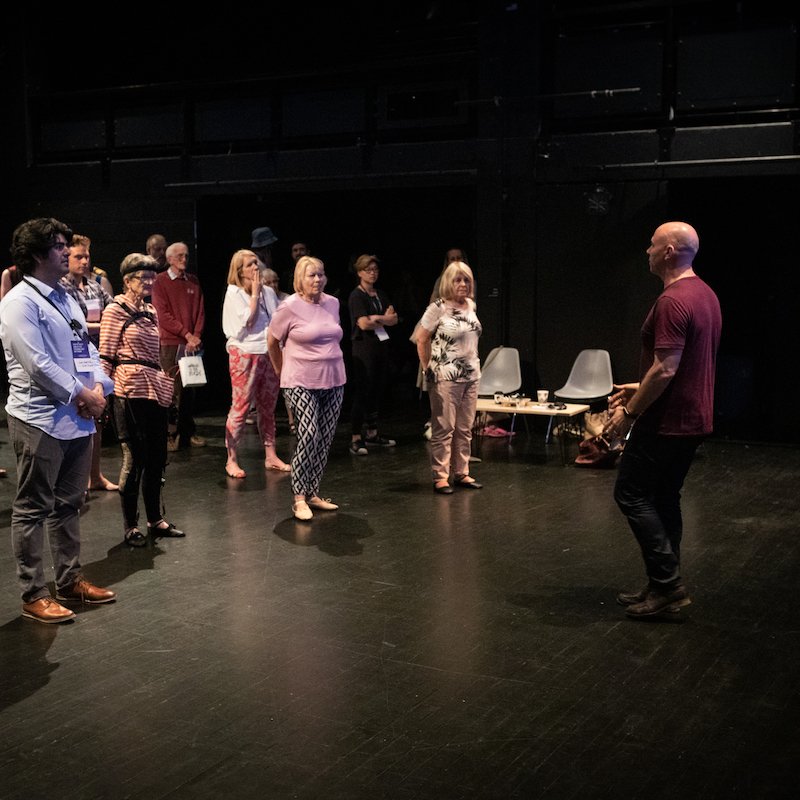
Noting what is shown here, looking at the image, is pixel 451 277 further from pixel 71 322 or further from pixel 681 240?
pixel 71 322

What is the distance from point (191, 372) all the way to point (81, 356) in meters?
3.28

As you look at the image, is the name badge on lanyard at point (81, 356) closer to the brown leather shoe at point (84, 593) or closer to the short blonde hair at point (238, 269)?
the brown leather shoe at point (84, 593)

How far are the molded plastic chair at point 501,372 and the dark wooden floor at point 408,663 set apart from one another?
303 cm

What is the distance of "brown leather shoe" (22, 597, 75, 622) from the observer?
4.37 meters

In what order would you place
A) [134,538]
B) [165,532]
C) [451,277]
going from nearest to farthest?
[134,538], [165,532], [451,277]

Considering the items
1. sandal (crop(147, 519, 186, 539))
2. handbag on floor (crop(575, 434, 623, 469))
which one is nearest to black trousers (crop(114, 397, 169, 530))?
sandal (crop(147, 519, 186, 539))

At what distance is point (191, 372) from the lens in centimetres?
762

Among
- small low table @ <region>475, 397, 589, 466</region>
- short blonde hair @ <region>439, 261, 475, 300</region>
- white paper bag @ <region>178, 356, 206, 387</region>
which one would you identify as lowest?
small low table @ <region>475, 397, 589, 466</region>

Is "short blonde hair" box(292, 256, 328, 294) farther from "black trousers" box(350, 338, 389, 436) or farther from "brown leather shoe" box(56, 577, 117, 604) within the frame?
"black trousers" box(350, 338, 389, 436)

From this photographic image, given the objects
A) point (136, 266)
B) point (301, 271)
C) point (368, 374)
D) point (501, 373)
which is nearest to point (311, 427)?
point (301, 271)

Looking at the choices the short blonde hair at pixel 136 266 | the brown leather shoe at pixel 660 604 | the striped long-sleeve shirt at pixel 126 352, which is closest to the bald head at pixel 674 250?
the brown leather shoe at pixel 660 604

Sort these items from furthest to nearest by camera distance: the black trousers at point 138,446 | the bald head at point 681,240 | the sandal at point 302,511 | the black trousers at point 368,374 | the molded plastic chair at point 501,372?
the molded plastic chair at point 501,372, the black trousers at point 368,374, the sandal at point 302,511, the black trousers at point 138,446, the bald head at point 681,240

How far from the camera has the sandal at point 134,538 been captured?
5.61 m

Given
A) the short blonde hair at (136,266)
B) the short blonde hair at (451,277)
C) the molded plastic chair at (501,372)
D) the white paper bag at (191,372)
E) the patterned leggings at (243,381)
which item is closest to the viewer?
the short blonde hair at (136,266)
